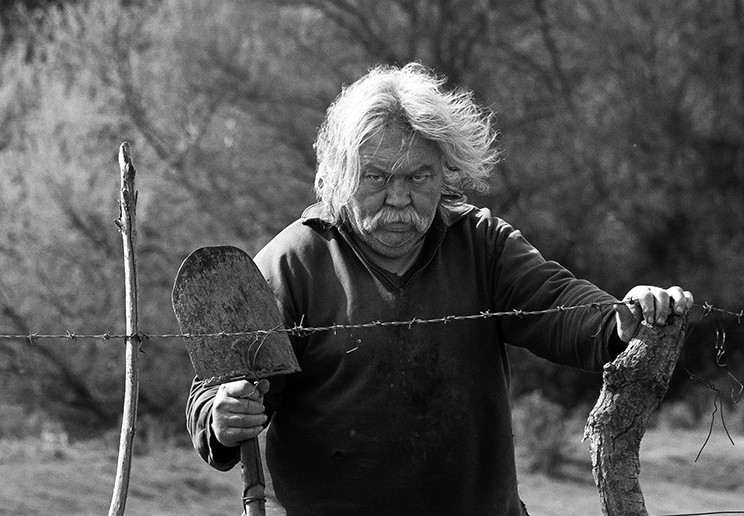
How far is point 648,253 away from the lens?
11.5 metres

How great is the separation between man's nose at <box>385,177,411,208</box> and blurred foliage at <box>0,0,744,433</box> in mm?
6999

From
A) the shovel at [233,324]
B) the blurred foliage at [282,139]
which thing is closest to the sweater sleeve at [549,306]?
the shovel at [233,324]

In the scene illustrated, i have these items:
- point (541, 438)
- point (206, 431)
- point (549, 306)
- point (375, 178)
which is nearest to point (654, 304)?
point (549, 306)

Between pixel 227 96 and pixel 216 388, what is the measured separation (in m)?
7.70

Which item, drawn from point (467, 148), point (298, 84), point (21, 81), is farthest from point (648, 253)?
point (467, 148)

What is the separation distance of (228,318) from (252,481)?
0.40 metres

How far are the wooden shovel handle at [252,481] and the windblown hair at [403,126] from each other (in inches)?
27.8

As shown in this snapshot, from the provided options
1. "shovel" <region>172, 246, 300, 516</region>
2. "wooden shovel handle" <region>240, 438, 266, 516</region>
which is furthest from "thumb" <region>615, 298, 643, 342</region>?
"wooden shovel handle" <region>240, 438, 266, 516</region>

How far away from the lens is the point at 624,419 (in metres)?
3.03

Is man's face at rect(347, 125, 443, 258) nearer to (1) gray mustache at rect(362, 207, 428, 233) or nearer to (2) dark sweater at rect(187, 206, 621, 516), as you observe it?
(1) gray mustache at rect(362, 207, 428, 233)

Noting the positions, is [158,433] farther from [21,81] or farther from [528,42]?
[528,42]

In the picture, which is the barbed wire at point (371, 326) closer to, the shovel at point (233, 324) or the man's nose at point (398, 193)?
the shovel at point (233, 324)

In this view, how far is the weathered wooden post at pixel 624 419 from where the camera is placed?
299 cm

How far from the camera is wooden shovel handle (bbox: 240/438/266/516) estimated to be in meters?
3.07
